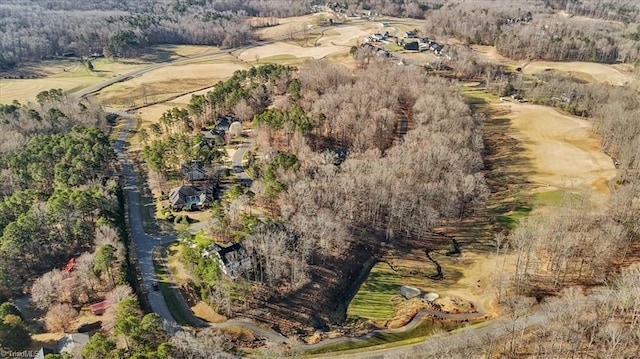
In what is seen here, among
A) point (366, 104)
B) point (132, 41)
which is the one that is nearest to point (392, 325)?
point (366, 104)

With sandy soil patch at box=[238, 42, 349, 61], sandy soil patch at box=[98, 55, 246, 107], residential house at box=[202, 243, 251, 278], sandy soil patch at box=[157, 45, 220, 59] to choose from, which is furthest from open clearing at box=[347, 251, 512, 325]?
sandy soil patch at box=[157, 45, 220, 59]

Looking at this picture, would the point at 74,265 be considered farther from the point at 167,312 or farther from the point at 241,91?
the point at 241,91

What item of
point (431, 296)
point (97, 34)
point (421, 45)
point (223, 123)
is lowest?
point (431, 296)

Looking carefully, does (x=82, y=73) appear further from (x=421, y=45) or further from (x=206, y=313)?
(x=206, y=313)

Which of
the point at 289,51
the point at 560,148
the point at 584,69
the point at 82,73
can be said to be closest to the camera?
the point at 560,148

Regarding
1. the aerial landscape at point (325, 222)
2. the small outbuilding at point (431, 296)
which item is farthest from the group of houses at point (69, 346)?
the small outbuilding at point (431, 296)

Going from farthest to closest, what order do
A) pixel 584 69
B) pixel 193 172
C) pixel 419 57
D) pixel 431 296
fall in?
pixel 419 57 < pixel 584 69 < pixel 193 172 < pixel 431 296

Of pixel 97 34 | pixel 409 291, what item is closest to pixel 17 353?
pixel 409 291
